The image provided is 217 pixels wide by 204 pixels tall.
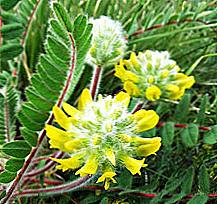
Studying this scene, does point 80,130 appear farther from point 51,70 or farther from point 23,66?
point 23,66

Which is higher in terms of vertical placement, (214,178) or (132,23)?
(132,23)

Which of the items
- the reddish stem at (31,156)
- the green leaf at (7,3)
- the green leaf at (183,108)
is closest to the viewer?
the reddish stem at (31,156)

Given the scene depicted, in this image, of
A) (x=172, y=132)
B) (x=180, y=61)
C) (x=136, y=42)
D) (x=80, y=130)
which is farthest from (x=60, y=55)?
(x=180, y=61)

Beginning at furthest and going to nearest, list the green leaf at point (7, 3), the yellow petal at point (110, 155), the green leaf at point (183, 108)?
the green leaf at point (183, 108)
the green leaf at point (7, 3)
the yellow petal at point (110, 155)

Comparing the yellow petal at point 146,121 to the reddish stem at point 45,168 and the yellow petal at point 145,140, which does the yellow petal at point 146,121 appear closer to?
the yellow petal at point 145,140

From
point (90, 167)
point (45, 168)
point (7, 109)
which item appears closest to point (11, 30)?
point (7, 109)

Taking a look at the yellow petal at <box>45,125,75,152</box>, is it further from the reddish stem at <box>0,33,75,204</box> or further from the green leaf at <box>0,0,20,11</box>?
the green leaf at <box>0,0,20,11</box>

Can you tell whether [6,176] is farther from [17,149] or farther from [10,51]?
[10,51]

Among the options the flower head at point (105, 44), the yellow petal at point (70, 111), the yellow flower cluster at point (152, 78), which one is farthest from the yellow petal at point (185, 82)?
the yellow petal at point (70, 111)
